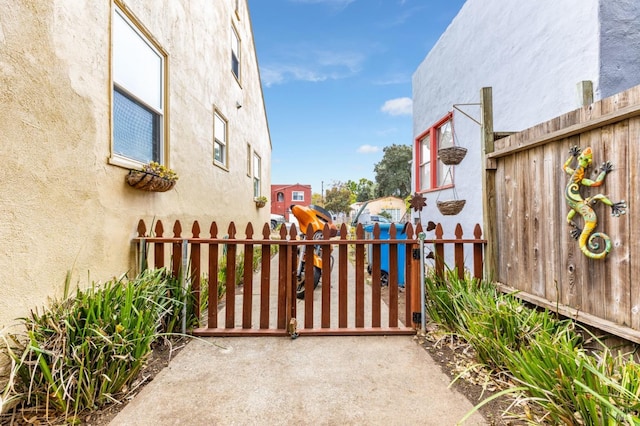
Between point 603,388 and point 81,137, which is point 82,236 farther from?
point 603,388

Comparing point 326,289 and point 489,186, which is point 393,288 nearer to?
point 326,289

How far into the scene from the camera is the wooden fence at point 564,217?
1746mm

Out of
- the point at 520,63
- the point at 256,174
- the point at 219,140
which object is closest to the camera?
the point at 520,63

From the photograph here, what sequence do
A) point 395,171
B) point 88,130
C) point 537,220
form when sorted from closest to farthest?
point 88,130, point 537,220, point 395,171

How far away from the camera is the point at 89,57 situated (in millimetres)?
2352

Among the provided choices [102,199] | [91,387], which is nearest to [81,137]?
[102,199]

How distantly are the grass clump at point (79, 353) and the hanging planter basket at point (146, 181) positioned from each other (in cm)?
107

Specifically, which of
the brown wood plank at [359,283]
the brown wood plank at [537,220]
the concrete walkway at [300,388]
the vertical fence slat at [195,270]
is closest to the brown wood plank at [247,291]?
the concrete walkway at [300,388]

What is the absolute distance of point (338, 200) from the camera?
39.1 m

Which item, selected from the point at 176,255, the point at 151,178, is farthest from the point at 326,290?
the point at 151,178

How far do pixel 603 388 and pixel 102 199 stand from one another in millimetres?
3566

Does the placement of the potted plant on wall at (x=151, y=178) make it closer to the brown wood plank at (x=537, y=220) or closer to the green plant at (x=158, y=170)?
the green plant at (x=158, y=170)

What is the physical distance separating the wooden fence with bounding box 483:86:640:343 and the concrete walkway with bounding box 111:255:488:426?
111 cm

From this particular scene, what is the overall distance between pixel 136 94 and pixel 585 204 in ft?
13.5
